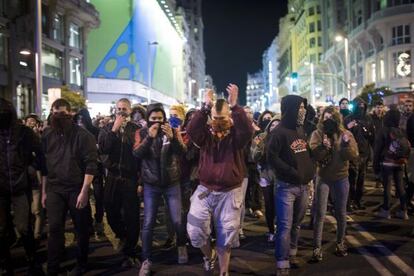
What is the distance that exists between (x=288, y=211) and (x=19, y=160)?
3.27 m

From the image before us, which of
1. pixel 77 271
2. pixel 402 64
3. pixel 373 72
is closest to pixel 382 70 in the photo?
pixel 402 64

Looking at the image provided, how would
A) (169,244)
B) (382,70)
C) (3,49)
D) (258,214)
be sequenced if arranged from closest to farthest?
(169,244) → (258,214) → (3,49) → (382,70)

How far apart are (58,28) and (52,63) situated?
9.70 feet

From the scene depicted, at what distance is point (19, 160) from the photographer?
598 centimetres

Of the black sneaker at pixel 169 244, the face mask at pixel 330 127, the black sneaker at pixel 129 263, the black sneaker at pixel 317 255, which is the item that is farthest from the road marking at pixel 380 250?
the black sneaker at pixel 129 263

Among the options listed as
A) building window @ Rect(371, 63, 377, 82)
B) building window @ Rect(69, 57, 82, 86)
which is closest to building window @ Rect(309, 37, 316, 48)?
building window @ Rect(371, 63, 377, 82)

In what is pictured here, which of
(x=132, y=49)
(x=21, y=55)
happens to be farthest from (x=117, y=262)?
(x=132, y=49)

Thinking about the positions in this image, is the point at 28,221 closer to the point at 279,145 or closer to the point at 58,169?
the point at 58,169

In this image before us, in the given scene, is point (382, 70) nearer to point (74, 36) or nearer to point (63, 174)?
point (74, 36)

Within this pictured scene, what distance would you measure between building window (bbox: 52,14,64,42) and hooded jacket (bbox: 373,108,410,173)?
32192 millimetres

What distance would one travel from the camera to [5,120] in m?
5.89

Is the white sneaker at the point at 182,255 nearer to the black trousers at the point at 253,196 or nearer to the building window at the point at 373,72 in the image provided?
the black trousers at the point at 253,196

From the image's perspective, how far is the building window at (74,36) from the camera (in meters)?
41.4

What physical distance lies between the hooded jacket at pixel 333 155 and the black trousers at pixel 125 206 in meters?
2.55
